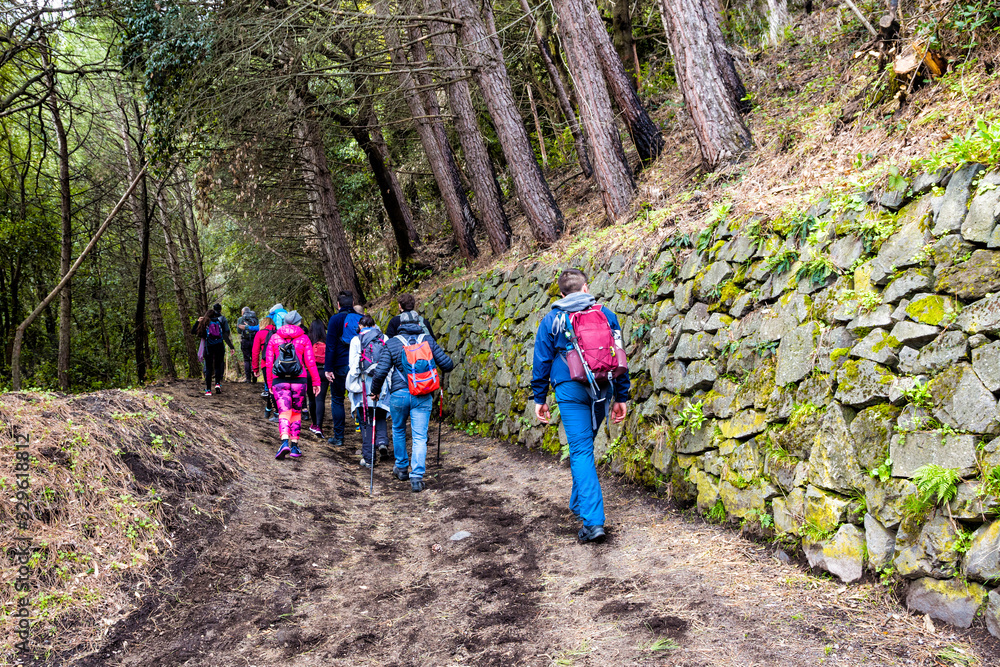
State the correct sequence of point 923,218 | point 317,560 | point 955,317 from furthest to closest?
point 317,560 < point 923,218 < point 955,317

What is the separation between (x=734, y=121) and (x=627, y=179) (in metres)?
1.74

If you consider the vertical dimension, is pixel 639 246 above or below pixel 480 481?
above

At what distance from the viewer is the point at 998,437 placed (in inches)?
115

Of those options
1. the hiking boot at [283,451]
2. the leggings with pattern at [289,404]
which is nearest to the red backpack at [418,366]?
the leggings with pattern at [289,404]

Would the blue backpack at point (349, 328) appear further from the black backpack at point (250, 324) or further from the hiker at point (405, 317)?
the black backpack at point (250, 324)

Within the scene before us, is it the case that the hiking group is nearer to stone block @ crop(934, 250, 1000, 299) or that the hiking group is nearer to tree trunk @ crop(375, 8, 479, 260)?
stone block @ crop(934, 250, 1000, 299)

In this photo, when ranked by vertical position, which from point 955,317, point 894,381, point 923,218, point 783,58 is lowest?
point 894,381

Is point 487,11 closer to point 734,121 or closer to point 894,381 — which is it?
point 734,121

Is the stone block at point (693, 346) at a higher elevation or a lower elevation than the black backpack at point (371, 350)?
lower

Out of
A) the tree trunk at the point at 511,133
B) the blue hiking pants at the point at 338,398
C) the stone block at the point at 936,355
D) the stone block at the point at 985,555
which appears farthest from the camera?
the tree trunk at the point at 511,133

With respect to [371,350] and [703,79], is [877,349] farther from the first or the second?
[371,350]

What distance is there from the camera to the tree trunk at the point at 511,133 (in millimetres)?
9984

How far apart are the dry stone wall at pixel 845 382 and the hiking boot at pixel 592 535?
82 centimetres

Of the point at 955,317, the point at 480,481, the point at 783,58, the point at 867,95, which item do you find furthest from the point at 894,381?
the point at 783,58
